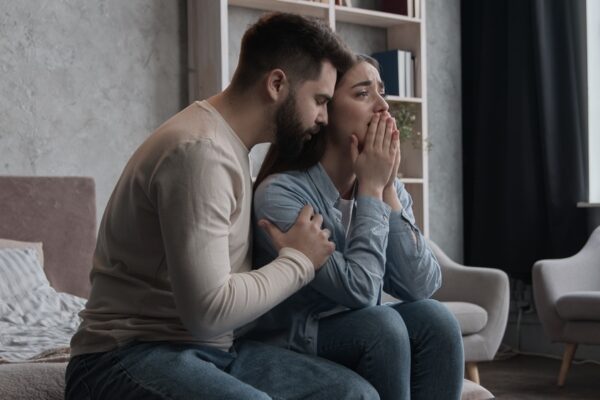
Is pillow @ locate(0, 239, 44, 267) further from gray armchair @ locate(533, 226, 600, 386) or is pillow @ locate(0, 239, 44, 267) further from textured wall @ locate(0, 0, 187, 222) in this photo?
gray armchair @ locate(533, 226, 600, 386)

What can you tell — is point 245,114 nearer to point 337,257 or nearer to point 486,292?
point 337,257

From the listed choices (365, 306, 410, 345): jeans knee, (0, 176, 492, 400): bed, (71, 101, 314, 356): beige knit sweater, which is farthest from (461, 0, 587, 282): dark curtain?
(71, 101, 314, 356): beige knit sweater

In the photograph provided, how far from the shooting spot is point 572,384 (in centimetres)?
439

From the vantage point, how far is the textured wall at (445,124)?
541 cm

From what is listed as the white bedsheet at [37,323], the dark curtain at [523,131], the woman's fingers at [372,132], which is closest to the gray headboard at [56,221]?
Result: the white bedsheet at [37,323]

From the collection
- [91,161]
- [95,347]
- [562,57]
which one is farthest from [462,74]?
[95,347]

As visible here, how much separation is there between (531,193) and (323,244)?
3681mm

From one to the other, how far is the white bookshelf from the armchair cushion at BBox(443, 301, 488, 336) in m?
0.96

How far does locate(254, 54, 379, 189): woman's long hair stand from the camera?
199 centimetres

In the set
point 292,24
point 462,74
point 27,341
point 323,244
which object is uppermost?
point 462,74

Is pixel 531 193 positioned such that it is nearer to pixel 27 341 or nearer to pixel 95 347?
pixel 27 341

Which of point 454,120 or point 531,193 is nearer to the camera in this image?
point 531,193

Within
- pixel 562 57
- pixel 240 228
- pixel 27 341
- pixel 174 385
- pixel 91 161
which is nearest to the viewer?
pixel 174 385

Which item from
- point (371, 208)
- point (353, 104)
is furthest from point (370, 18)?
point (371, 208)
